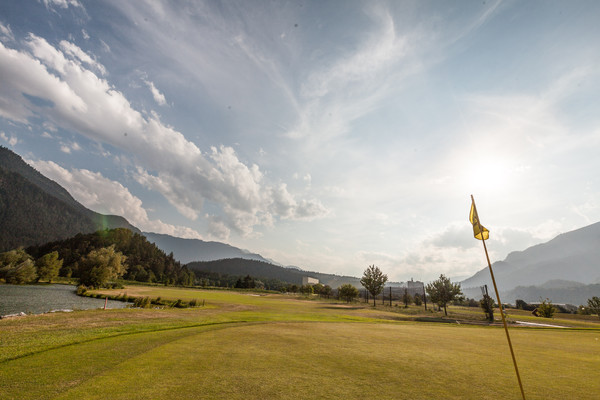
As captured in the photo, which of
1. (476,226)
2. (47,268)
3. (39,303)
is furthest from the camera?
(47,268)

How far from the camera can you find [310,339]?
562 inches

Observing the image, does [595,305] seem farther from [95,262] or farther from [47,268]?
[47,268]

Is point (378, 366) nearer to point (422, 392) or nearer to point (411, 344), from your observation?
point (422, 392)

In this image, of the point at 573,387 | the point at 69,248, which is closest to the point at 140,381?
the point at 573,387

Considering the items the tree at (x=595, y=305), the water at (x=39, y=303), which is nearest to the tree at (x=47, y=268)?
the water at (x=39, y=303)

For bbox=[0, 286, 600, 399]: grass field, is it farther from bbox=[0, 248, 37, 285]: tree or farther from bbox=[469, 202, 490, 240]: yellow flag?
bbox=[0, 248, 37, 285]: tree

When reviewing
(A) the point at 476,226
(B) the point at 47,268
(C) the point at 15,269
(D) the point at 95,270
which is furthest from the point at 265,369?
(B) the point at 47,268

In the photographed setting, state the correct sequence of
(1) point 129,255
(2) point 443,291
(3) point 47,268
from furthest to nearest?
(1) point 129,255, (3) point 47,268, (2) point 443,291

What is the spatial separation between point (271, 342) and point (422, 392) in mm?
7670

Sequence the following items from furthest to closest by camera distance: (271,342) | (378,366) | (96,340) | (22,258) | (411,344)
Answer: (22,258) < (411,344) < (271,342) < (96,340) < (378,366)

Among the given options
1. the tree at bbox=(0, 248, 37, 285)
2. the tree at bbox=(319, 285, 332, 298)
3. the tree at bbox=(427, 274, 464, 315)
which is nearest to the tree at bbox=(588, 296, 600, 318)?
the tree at bbox=(427, 274, 464, 315)

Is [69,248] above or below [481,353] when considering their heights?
above

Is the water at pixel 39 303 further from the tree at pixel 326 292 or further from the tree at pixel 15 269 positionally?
the tree at pixel 326 292

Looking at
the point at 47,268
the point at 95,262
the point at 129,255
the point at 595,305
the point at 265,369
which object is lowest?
the point at 265,369
